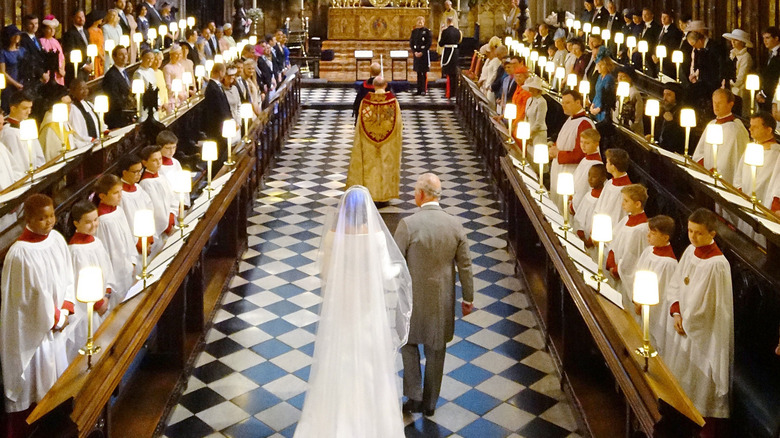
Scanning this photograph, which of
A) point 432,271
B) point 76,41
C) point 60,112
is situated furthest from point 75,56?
point 432,271

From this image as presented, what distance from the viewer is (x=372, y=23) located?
28266mm

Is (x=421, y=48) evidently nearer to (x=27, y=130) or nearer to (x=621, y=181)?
(x=621, y=181)

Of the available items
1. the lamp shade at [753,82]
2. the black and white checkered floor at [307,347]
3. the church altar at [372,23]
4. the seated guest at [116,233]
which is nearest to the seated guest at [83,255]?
the seated guest at [116,233]

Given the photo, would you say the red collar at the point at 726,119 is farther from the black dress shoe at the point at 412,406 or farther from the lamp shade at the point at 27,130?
the lamp shade at the point at 27,130

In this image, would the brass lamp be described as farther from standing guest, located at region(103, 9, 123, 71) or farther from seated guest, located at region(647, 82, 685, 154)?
standing guest, located at region(103, 9, 123, 71)

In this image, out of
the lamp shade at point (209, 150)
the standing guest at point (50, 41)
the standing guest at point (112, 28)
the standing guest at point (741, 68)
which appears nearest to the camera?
the lamp shade at point (209, 150)

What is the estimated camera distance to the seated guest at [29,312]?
6293 millimetres

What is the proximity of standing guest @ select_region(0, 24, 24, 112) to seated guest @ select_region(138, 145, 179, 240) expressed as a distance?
16.0ft

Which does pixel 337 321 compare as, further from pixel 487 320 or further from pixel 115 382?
pixel 487 320

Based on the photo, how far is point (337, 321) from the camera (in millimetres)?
6066

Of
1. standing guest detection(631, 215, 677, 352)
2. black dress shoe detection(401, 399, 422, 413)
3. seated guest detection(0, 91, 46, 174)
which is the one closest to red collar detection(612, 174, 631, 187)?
standing guest detection(631, 215, 677, 352)

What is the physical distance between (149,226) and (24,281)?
0.96 metres

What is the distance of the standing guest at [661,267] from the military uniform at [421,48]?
16.3m

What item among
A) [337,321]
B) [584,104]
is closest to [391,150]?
[584,104]
